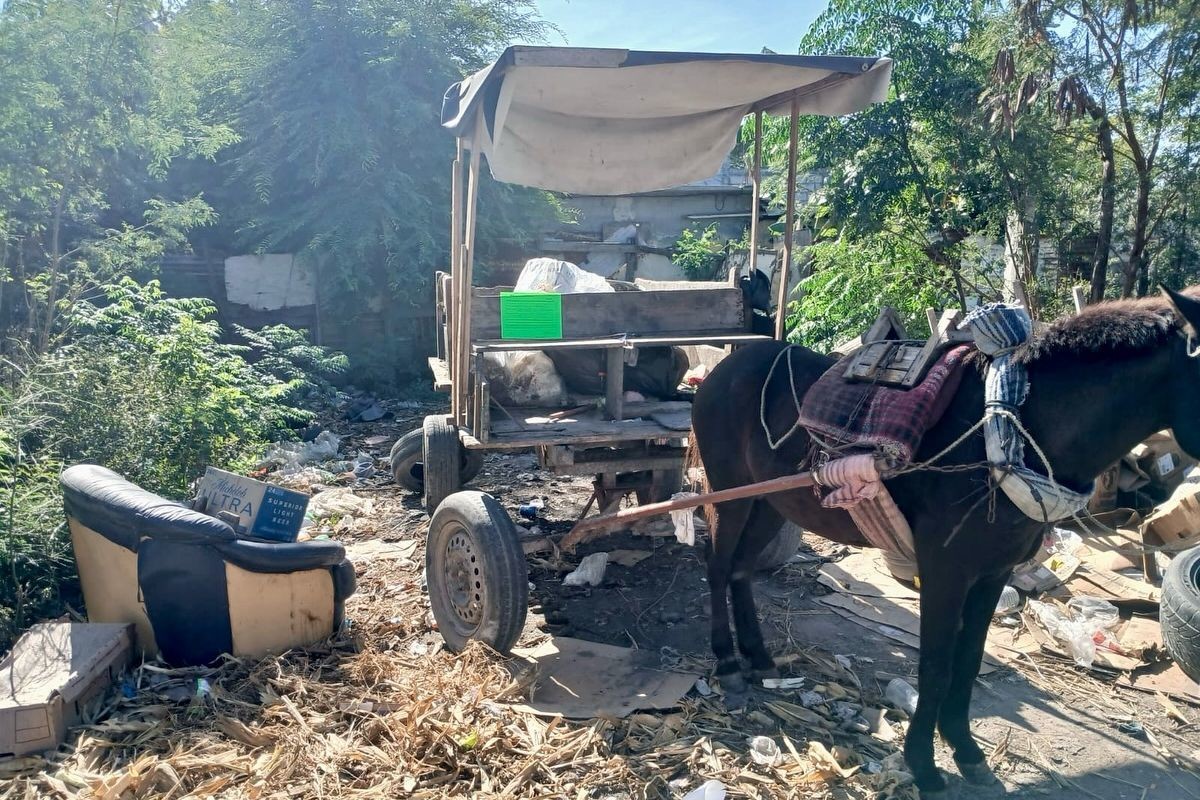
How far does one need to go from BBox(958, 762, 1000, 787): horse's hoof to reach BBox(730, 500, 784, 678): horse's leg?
1040 millimetres

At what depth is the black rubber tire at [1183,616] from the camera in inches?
152

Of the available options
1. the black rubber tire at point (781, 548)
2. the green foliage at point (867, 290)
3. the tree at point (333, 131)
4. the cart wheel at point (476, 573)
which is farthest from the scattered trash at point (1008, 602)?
the tree at point (333, 131)

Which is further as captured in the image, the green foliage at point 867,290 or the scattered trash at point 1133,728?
the green foliage at point 867,290

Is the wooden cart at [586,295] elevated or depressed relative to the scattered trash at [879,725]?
elevated

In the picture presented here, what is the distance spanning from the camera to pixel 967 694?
132 inches

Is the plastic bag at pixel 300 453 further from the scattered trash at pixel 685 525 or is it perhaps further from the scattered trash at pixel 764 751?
the scattered trash at pixel 764 751

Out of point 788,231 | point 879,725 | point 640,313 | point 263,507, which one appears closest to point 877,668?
point 879,725

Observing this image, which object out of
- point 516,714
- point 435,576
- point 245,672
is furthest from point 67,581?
point 516,714

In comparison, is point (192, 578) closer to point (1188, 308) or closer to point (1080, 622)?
point (1188, 308)

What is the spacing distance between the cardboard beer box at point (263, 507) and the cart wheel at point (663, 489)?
7.23ft

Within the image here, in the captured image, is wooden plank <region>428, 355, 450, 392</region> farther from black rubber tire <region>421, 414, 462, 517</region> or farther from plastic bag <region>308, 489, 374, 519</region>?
plastic bag <region>308, 489, 374, 519</region>

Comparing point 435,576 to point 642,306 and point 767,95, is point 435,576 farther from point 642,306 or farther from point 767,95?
point 767,95

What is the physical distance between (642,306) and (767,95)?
149 centimetres

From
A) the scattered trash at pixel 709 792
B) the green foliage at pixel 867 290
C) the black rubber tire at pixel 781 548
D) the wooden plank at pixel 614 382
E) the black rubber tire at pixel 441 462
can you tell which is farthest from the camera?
the green foliage at pixel 867 290
